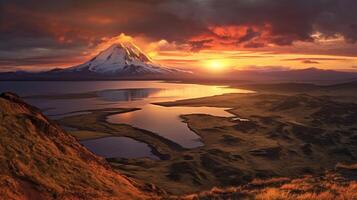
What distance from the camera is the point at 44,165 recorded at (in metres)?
24.3

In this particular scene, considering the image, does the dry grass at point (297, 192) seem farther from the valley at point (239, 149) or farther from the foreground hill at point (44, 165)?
the valley at point (239, 149)

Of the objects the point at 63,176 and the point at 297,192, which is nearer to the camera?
the point at 297,192

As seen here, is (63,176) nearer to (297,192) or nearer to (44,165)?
(44,165)

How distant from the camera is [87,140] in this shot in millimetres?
88875

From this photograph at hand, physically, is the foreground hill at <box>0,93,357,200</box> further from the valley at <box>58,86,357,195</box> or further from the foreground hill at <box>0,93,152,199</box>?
the valley at <box>58,86,357,195</box>

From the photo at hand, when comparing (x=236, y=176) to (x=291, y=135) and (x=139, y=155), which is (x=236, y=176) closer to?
Answer: (x=139, y=155)

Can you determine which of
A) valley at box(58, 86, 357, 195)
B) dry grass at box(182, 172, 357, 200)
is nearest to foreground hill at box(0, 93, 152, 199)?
dry grass at box(182, 172, 357, 200)

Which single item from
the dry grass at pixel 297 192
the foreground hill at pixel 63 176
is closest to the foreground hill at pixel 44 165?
the foreground hill at pixel 63 176

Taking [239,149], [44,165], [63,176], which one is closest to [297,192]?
[63,176]

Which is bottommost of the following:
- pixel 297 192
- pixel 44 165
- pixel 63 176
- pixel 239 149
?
pixel 239 149

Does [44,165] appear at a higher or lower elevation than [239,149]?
higher

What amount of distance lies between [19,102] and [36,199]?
46.5 ft

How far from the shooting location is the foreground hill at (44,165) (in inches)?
822

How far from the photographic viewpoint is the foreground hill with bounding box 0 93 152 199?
2088 cm
